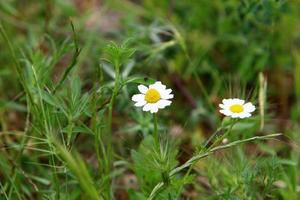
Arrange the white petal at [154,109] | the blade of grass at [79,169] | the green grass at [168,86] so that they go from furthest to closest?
1. the green grass at [168,86]
2. the white petal at [154,109]
3. the blade of grass at [79,169]

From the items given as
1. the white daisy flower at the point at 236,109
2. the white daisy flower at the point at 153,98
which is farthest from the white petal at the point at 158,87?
the white daisy flower at the point at 236,109

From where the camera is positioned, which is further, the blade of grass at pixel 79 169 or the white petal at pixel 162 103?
the white petal at pixel 162 103

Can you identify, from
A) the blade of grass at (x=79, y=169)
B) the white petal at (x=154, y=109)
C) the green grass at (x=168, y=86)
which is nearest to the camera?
the blade of grass at (x=79, y=169)

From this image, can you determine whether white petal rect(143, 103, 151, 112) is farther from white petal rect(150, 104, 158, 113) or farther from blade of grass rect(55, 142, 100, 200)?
blade of grass rect(55, 142, 100, 200)

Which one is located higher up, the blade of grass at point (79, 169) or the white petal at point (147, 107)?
the white petal at point (147, 107)

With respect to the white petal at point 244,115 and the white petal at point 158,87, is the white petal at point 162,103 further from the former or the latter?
the white petal at point 244,115

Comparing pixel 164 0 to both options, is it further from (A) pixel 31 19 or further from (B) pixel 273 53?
(A) pixel 31 19

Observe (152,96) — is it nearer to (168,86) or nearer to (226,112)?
(226,112)
